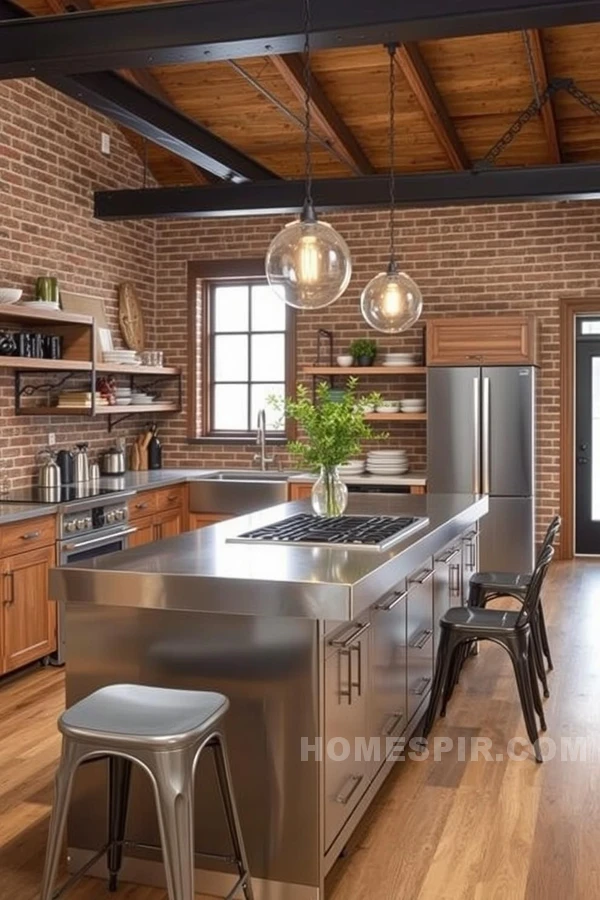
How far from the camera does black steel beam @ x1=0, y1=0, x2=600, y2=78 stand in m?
3.60

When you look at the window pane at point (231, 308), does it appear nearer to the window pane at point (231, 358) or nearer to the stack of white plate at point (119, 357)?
the window pane at point (231, 358)

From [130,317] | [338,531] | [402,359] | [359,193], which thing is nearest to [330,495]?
[338,531]

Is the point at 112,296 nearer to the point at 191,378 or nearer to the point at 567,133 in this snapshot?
the point at 191,378

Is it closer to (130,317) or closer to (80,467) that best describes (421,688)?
(80,467)

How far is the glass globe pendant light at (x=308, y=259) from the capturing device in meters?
3.59

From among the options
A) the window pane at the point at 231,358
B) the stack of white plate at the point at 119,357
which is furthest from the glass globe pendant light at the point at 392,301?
the window pane at the point at 231,358

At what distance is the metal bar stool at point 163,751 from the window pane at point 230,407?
6.10 m

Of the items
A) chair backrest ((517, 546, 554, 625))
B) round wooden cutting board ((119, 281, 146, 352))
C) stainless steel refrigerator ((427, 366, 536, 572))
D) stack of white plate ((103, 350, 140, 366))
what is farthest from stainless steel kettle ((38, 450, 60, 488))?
chair backrest ((517, 546, 554, 625))

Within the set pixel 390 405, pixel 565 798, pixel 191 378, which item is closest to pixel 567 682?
pixel 565 798

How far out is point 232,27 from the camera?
380 cm

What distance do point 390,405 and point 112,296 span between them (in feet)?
7.92

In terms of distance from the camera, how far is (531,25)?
364 cm

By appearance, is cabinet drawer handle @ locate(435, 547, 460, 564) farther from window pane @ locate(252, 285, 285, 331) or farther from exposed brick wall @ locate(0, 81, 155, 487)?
window pane @ locate(252, 285, 285, 331)

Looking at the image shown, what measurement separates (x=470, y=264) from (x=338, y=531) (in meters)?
5.04
